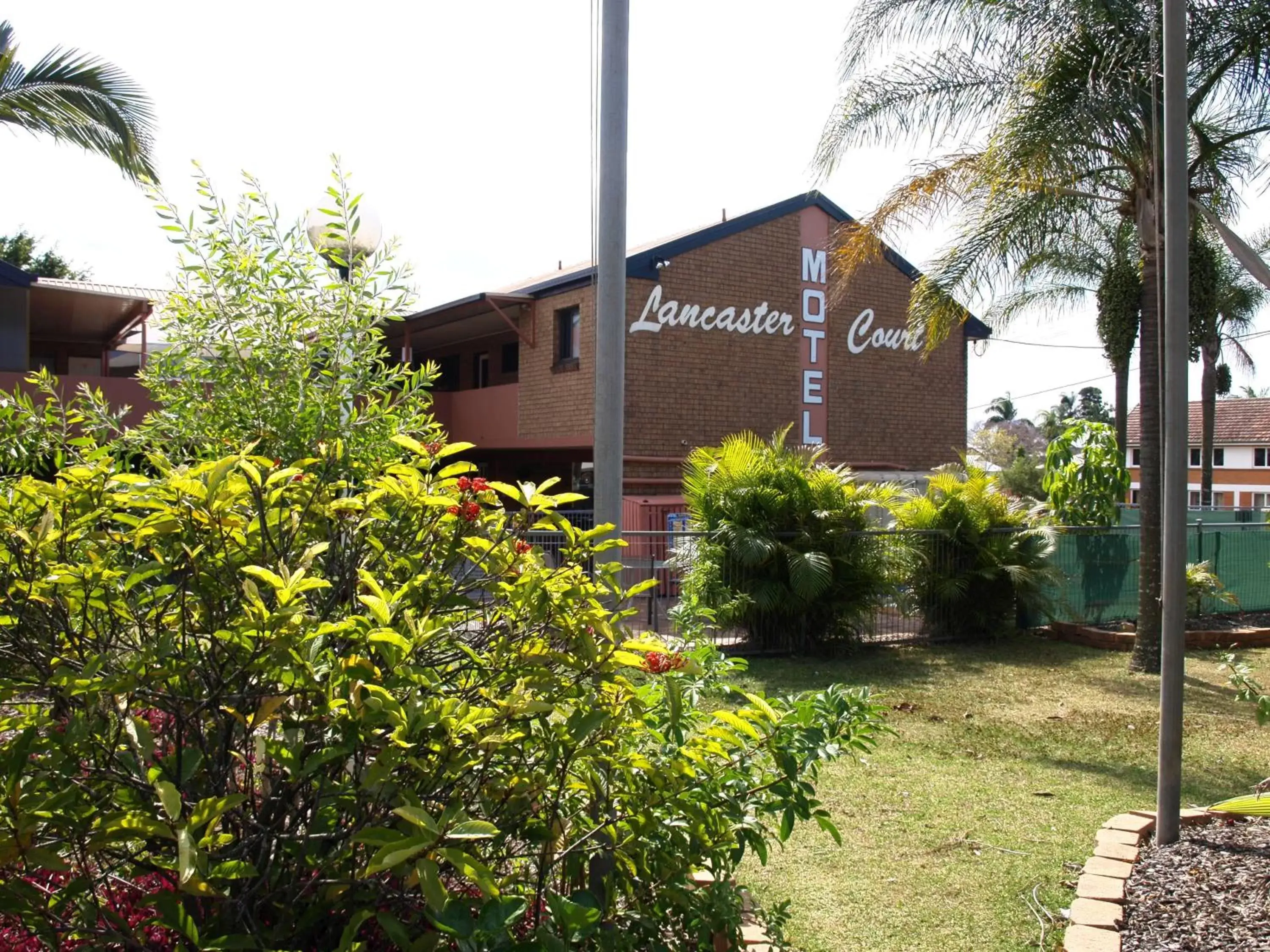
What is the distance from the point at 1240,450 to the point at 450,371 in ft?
148

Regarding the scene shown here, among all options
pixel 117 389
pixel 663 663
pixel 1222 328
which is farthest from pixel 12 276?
pixel 1222 328

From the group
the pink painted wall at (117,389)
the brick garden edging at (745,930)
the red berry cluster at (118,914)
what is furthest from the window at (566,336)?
the red berry cluster at (118,914)

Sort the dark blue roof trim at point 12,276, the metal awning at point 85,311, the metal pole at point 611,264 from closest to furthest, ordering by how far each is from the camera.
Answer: the metal pole at point 611,264
the dark blue roof trim at point 12,276
the metal awning at point 85,311

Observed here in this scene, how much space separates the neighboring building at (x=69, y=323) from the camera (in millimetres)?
19125

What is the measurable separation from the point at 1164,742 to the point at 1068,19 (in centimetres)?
863

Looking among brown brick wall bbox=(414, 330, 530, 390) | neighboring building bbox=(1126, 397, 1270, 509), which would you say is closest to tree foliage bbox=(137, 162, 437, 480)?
brown brick wall bbox=(414, 330, 530, 390)

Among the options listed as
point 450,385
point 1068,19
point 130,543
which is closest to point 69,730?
point 130,543

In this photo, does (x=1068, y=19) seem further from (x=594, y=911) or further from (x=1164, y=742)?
(x=594, y=911)

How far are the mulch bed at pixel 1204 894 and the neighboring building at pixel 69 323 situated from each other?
49.0 ft

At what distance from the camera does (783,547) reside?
37.1 ft

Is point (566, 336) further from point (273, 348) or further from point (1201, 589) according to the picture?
point (273, 348)

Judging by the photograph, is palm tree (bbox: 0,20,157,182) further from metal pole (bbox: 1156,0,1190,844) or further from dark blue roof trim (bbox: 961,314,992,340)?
dark blue roof trim (bbox: 961,314,992,340)

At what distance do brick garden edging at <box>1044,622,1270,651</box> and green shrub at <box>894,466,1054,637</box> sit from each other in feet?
1.49

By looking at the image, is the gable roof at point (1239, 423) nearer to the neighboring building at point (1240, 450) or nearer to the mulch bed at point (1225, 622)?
the neighboring building at point (1240, 450)
